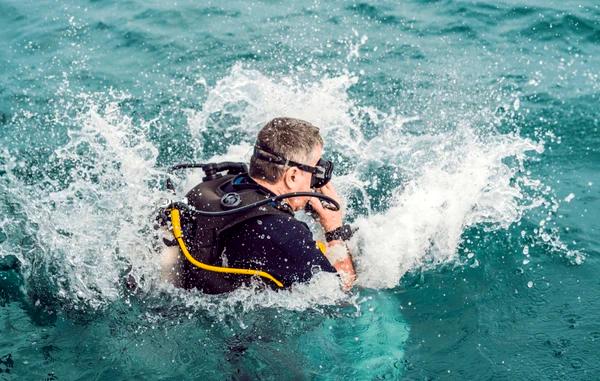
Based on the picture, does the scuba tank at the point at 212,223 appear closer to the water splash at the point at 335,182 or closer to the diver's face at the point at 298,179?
the diver's face at the point at 298,179

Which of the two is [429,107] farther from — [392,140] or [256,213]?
[256,213]

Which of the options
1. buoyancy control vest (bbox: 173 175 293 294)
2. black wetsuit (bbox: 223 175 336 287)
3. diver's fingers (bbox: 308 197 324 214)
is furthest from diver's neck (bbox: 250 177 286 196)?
diver's fingers (bbox: 308 197 324 214)

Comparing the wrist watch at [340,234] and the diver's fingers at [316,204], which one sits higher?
the diver's fingers at [316,204]

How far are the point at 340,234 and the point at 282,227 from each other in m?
0.94

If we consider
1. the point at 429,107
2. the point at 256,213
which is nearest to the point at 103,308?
the point at 256,213

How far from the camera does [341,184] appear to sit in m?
6.57

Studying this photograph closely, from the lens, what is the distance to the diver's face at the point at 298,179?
4285mm

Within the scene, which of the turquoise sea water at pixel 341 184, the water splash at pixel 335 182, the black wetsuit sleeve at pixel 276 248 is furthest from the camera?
the water splash at pixel 335 182

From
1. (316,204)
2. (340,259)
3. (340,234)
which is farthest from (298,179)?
(340,259)

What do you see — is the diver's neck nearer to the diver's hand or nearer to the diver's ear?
the diver's ear

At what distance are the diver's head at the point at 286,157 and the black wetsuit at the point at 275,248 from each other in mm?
381

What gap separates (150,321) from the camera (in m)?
4.57

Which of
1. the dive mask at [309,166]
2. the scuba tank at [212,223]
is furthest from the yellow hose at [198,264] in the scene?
the dive mask at [309,166]

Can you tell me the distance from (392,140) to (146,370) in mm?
4469
